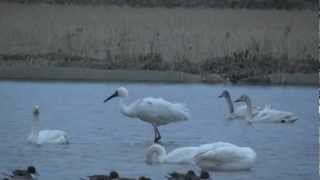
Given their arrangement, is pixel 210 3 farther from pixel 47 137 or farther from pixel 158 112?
pixel 47 137

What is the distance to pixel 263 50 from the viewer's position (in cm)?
1947

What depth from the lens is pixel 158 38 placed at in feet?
67.4

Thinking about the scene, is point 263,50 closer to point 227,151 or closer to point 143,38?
point 143,38

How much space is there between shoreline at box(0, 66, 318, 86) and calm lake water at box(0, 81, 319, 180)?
2.02ft

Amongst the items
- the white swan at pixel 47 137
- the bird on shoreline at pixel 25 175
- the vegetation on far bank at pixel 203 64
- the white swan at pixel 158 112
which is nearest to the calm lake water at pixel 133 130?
the white swan at pixel 47 137

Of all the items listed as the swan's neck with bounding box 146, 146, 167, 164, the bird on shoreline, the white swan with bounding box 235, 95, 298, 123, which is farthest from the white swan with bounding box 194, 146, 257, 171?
the white swan with bounding box 235, 95, 298, 123

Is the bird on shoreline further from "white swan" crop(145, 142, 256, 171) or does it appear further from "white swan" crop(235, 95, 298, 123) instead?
"white swan" crop(235, 95, 298, 123)

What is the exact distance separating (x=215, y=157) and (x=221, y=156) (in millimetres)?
50

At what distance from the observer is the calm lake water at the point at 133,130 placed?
8906 millimetres

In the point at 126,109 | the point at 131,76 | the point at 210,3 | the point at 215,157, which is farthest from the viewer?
the point at 210,3

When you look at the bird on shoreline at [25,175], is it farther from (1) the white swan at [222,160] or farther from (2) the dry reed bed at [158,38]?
(2) the dry reed bed at [158,38]

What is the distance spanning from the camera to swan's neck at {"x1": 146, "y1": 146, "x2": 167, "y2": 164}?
9031 mm

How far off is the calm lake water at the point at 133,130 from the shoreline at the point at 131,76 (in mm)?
617

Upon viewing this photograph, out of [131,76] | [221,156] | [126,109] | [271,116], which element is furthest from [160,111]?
[131,76]
